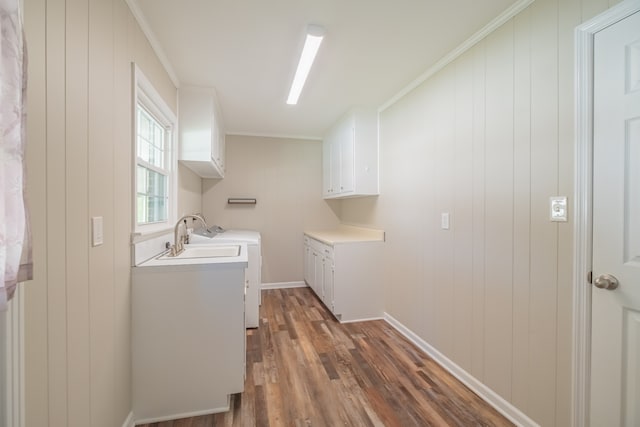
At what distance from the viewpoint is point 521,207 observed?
159 centimetres

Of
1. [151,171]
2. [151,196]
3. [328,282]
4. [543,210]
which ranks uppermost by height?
Result: [151,171]

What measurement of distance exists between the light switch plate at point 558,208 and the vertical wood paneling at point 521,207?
121 millimetres

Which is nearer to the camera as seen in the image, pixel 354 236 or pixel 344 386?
pixel 344 386

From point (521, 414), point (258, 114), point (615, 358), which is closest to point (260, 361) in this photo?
point (521, 414)

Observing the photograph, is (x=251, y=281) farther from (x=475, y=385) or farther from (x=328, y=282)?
(x=475, y=385)

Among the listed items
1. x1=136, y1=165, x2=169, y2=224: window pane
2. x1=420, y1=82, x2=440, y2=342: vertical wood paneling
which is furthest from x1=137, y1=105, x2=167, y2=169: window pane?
x1=420, y1=82, x2=440, y2=342: vertical wood paneling

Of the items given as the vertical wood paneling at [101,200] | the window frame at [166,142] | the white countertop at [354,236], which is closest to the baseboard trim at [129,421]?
the vertical wood paneling at [101,200]

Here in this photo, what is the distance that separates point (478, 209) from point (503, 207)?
0.20 metres

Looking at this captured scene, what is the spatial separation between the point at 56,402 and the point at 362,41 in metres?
2.51

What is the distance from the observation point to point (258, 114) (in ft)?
11.5

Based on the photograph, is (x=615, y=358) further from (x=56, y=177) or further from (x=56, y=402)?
(x=56, y=177)

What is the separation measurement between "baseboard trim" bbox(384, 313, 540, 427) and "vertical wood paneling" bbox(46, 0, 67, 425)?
2265mm

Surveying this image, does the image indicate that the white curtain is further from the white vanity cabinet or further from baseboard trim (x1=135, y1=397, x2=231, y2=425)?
baseboard trim (x1=135, y1=397, x2=231, y2=425)

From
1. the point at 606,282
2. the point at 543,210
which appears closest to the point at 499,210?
the point at 543,210
